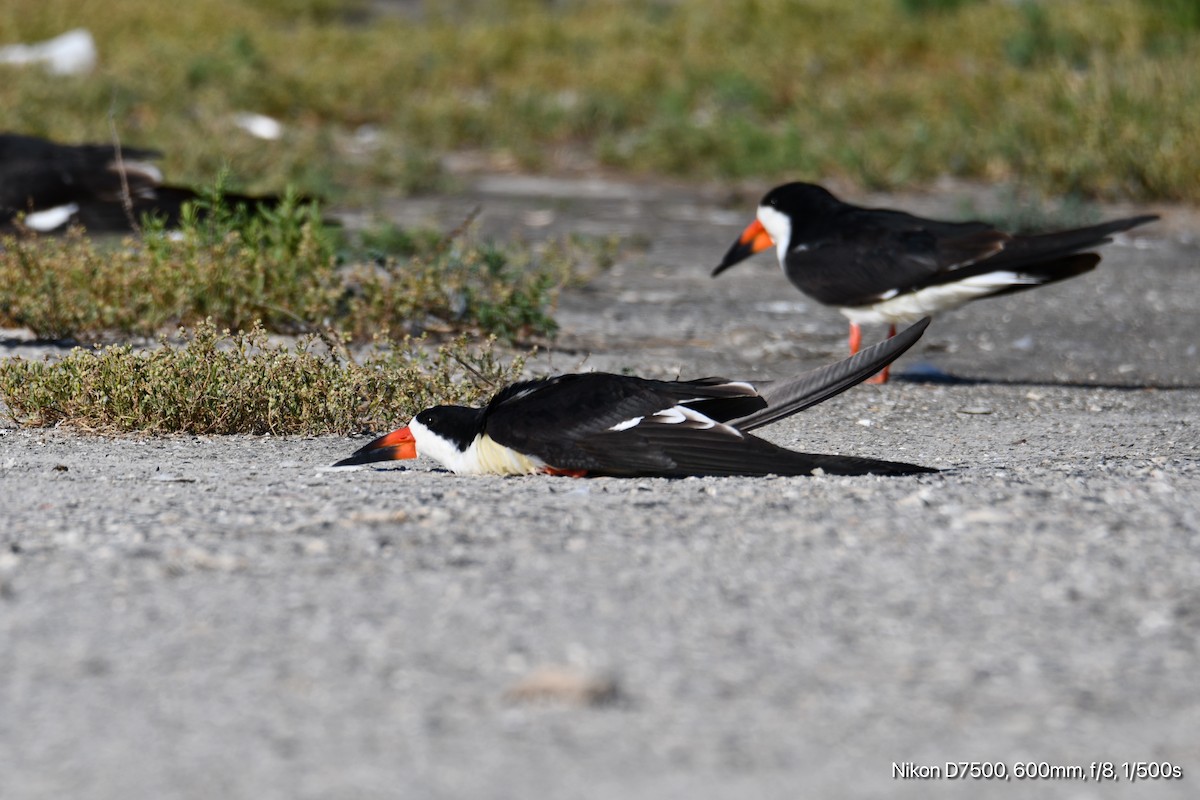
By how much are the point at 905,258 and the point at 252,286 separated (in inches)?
106

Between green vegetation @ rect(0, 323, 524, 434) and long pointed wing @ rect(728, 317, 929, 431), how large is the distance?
1.23m

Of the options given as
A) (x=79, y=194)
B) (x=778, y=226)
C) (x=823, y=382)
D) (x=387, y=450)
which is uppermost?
(x=79, y=194)

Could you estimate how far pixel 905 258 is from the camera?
629cm

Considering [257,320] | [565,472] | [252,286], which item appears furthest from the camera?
[252,286]

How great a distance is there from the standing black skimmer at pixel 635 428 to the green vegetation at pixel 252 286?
1.40 m

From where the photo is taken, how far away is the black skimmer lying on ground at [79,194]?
7.41 m

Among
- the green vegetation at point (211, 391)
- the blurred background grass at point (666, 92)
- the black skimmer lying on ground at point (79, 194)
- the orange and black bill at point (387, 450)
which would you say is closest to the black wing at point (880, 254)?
the green vegetation at point (211, 391)

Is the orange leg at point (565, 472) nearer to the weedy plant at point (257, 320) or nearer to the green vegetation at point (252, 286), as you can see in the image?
the weedy plant at point (257, 320)

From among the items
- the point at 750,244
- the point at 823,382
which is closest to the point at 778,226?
the point at 750,244

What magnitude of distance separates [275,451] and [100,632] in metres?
1.97

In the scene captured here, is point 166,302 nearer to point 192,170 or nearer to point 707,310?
point 707,310

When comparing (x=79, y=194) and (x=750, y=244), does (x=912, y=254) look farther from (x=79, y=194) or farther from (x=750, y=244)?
(x=79, y=194)

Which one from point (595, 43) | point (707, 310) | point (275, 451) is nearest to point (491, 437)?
point (275, 451)

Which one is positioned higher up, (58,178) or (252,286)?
(58,178)
